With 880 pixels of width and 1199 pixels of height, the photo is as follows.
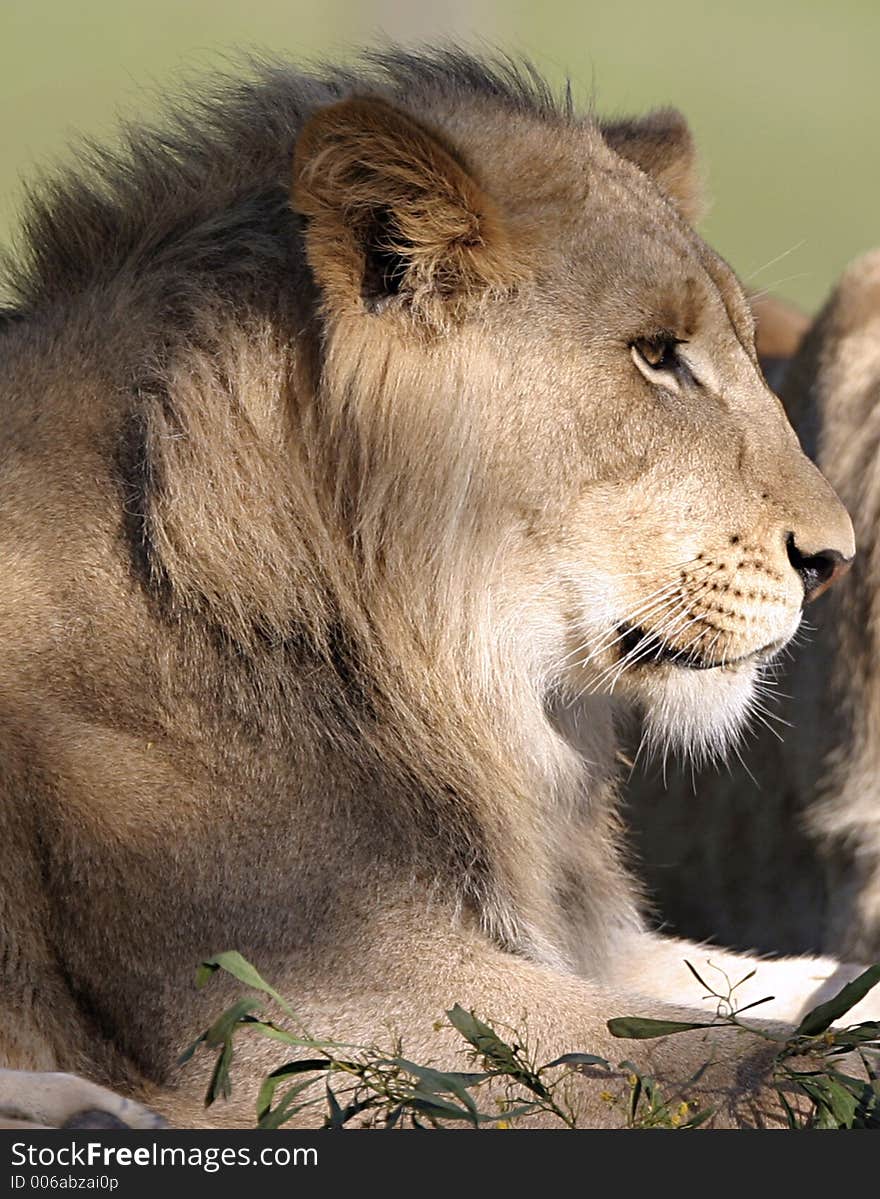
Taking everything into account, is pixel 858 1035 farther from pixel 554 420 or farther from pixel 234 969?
pixel 554 420

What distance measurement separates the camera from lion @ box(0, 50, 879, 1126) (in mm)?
2947

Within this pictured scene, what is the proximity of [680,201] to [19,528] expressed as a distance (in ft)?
5.08

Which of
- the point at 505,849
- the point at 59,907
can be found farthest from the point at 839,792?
the point at 59,907

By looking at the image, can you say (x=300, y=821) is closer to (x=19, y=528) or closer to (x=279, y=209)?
(x=19, y=528)

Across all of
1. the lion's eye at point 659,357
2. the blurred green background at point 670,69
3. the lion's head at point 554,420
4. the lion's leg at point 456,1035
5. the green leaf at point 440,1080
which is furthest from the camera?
the blurred green background at point 670,69

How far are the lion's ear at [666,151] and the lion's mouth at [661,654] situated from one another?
3.06 feet

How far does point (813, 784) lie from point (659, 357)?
1872mm

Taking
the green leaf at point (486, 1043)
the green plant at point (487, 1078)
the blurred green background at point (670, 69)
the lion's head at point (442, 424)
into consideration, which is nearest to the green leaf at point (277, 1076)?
the green plant at point (487, 1078)

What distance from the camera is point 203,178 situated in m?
3.31

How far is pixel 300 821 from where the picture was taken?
9.90 feet

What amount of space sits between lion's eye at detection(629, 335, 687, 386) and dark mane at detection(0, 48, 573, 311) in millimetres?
551

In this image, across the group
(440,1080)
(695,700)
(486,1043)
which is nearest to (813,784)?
(695,700)

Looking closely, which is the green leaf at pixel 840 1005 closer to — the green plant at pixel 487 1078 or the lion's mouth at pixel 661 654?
the green plant at pixel 487 1078

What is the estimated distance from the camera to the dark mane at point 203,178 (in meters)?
3.21
